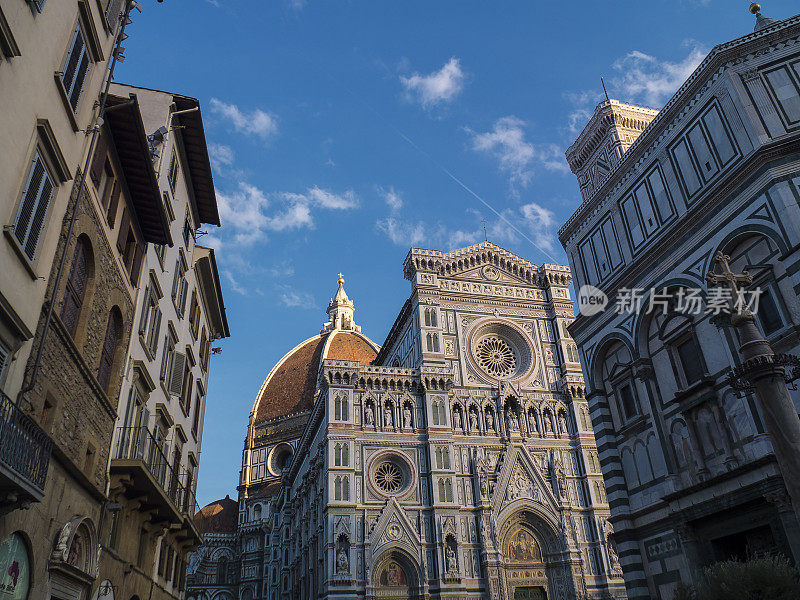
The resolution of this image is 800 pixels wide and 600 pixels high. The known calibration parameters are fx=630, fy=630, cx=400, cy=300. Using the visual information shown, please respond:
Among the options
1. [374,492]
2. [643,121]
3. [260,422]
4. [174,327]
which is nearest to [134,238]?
[174,327]

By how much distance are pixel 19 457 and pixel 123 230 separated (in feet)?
30.9

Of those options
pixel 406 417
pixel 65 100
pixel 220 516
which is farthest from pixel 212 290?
pixel 220 516

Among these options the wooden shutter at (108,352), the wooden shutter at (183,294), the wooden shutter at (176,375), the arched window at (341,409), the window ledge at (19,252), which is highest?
the arched window at (341,409)

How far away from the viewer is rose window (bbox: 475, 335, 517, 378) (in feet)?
162

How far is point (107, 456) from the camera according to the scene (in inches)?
627

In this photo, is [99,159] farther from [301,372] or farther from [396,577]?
[301,372]

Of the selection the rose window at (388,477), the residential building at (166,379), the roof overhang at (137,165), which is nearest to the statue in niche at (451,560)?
the rose window at (388,477)

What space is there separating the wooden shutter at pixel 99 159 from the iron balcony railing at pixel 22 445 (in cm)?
691

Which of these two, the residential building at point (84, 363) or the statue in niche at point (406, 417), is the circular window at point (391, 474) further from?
the residential building at point (84, 363)

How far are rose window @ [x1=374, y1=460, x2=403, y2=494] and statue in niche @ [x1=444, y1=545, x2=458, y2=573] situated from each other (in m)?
5.08

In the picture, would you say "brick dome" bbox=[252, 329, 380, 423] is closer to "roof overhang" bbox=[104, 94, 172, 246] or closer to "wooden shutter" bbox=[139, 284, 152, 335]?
"wooden shutter" bbox=[139, 284, 152, 335]

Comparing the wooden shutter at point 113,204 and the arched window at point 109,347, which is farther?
the wooden shutter at point 113,204

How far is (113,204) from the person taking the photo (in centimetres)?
1655

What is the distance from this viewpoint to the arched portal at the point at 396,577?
38.7 m
